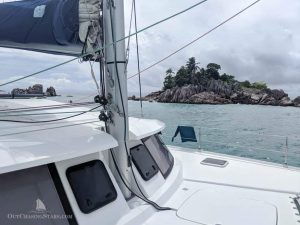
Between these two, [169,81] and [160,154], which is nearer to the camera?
[160,154]

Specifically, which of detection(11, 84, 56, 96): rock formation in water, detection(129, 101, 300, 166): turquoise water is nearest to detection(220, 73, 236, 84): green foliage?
detection(129, 101, 300, 166): turquoise water

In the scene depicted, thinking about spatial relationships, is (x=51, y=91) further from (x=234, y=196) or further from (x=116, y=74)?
(x=234, y=196)

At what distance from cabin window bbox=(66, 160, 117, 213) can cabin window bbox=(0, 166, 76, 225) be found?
16 cm

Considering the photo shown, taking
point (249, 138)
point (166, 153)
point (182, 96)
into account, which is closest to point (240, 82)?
point (182, 96)

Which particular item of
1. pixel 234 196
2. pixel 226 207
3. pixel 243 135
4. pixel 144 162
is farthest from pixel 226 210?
pixel 243 135

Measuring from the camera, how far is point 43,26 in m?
2.94

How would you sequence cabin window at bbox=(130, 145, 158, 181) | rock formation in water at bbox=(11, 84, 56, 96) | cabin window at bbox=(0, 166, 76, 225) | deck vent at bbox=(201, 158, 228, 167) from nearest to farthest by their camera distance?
cabin window at bbox=(0, 166, 76, 225) → cabin window at bbox=(130, 145, 158, 181) → deck vent at bbox=(201, 158, 228, 167) → rock formation in water at bbox=(11, 84, 56, 96)

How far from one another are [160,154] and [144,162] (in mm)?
537

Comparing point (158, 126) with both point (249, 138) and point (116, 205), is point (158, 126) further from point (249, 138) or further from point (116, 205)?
point (249, 138)

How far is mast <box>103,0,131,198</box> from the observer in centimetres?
276

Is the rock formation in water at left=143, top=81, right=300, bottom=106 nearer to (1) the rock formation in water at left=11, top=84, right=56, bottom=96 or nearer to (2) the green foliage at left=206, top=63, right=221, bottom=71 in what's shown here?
(2) the green foliage at left=206, top=63, right=221, bottom=71

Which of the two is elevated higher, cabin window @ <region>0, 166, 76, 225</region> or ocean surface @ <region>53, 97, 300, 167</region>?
cabin window @ <region>0, 166, 76, 225</region>

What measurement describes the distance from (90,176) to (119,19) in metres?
1.50

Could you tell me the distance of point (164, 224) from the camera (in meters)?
2.74
